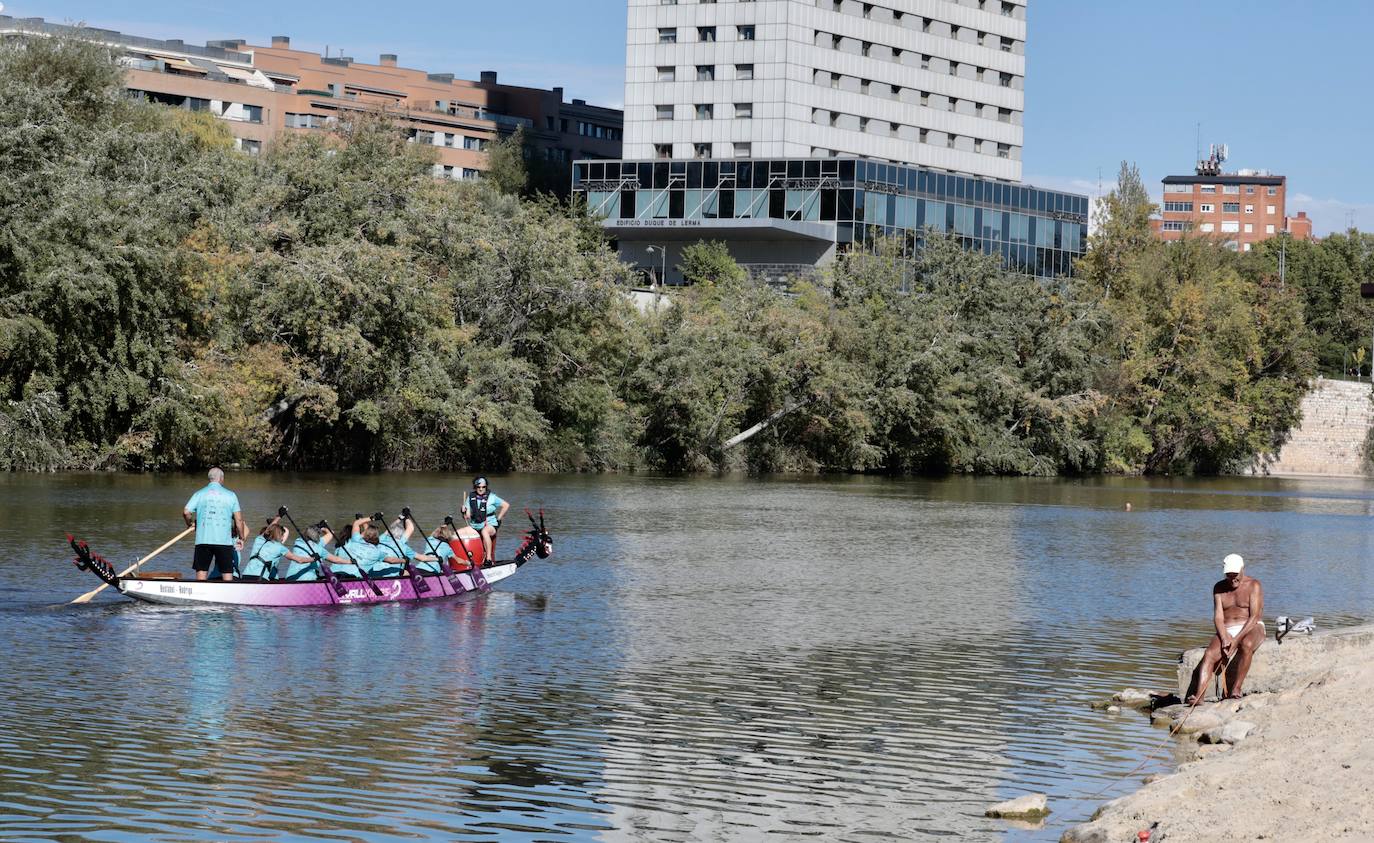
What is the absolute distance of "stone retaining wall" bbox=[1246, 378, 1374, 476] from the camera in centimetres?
11706

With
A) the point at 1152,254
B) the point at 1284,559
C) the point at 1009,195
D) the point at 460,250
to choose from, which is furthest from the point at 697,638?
the point at 1009,195

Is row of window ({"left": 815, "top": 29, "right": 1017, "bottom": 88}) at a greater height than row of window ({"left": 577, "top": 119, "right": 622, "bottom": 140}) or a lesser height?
lesser

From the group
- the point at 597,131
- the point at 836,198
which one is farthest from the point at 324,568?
the point at 597,131

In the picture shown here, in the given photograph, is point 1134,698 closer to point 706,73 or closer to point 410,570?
point 410,570

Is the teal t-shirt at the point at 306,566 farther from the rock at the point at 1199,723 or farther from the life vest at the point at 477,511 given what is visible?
the rock at the point at 1199,723

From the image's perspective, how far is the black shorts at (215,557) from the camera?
88.2 feet

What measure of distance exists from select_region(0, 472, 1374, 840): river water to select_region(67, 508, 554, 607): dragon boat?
29 centimetres

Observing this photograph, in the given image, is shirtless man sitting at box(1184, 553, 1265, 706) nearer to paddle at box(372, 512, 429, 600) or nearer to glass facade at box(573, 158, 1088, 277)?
paddle at box(372, 512, 429, 600)

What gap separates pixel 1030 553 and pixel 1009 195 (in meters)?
88.4

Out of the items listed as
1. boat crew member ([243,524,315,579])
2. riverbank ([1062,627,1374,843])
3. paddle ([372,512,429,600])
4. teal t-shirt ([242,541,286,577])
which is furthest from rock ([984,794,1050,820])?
paddle ([372,512,429,600])

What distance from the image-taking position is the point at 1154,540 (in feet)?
160

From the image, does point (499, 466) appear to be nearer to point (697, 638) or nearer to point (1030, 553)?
point (1030, 553)

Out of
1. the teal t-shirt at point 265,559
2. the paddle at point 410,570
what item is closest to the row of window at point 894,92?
the paddle at point 410,570

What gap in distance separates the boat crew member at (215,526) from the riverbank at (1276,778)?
14913 mm
